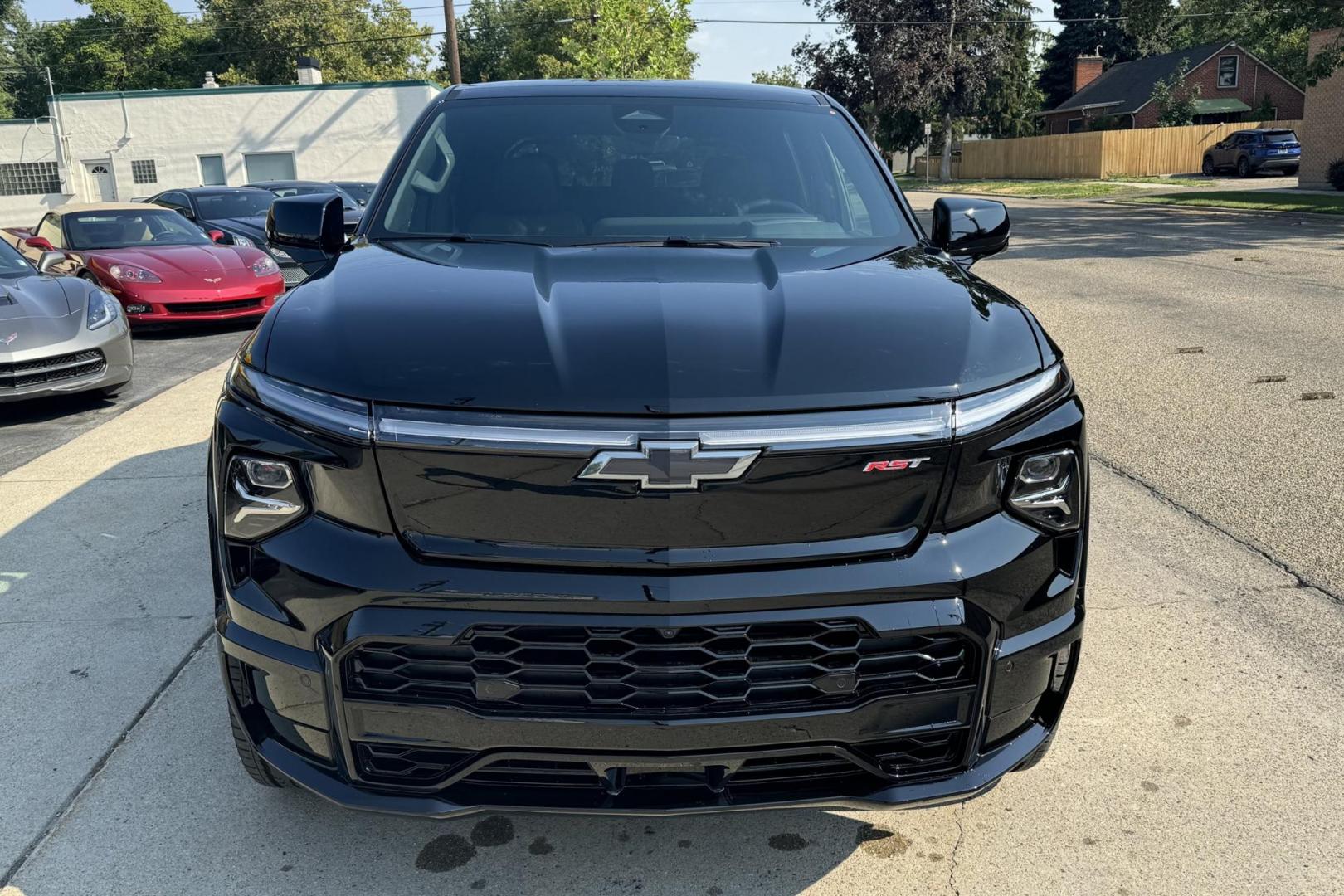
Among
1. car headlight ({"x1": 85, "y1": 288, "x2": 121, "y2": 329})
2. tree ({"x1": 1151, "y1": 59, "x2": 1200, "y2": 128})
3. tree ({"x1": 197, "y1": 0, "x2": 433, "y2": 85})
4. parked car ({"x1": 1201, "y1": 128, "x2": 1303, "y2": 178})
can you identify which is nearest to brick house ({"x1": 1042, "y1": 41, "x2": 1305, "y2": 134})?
tree ({"x1": 1151, "y1": 59, "x2": 1200, "y2": 128})

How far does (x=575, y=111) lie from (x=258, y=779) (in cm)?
227

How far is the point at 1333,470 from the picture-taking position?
17.5 ft

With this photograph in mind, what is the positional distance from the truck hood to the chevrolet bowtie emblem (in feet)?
0.24

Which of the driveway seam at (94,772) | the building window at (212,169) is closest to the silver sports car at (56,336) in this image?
the driveway seam at (94,772)

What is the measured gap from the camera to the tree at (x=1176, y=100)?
53.0 meters

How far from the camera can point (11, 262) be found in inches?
320

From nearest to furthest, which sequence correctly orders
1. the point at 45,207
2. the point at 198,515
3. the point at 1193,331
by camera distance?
the point at 198,515 → the point at 1193,331 → the point at 45,207

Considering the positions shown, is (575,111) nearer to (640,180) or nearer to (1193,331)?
(640,180)

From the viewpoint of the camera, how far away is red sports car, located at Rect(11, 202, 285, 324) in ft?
35.8

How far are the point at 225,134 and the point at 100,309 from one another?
28897mm

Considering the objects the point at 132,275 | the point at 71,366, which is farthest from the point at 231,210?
the point at 71,366

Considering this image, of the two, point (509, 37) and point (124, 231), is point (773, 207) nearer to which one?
point (124, 231)

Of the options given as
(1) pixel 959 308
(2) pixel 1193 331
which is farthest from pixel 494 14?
(1) pixel 959 308

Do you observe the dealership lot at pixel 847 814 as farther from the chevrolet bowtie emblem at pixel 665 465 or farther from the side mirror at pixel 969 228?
the side mirror at pixel 969 228
